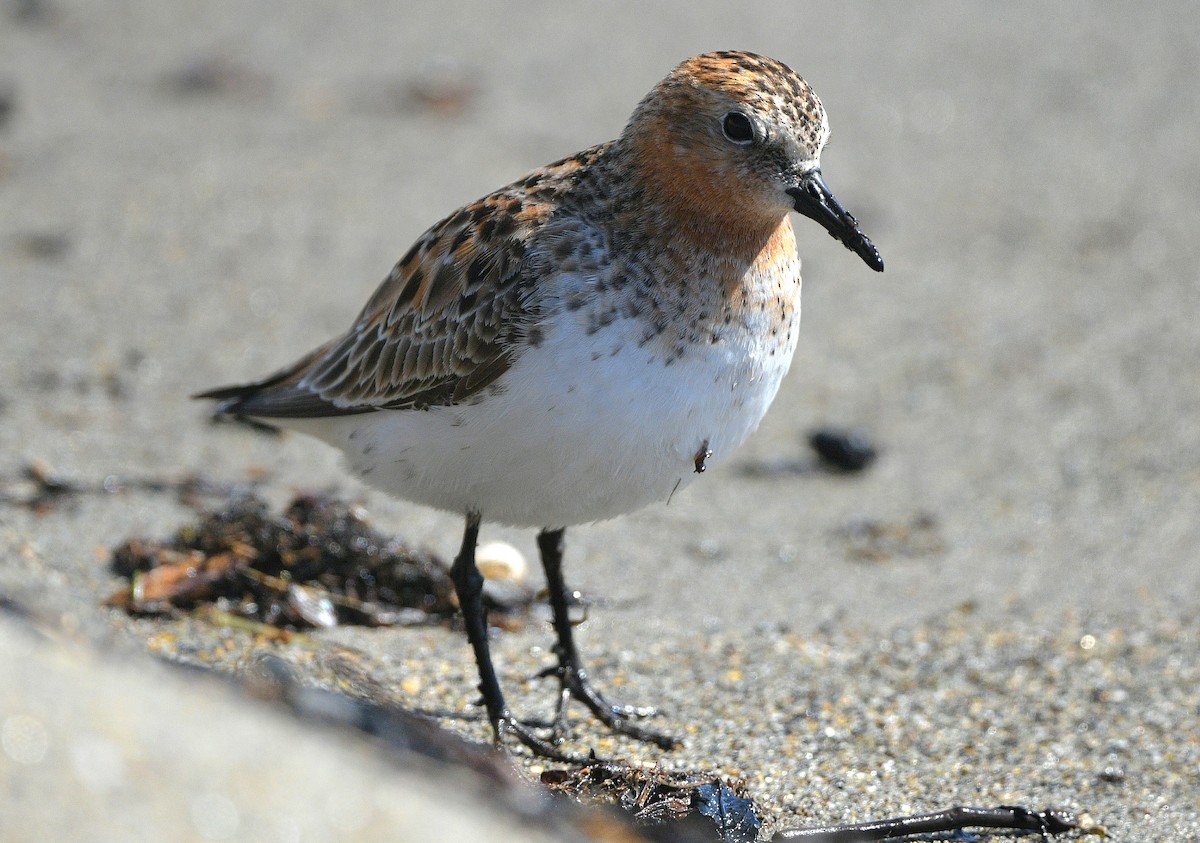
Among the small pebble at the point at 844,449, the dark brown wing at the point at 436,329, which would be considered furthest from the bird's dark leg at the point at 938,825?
the small pebble at the point at 844,449

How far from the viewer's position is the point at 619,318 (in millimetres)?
3617

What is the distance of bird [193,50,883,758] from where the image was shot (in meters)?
3.62

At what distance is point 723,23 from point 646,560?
15.1ft

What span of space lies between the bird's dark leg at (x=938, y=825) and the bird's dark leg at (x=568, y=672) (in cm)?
74

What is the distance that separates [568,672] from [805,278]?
344cm

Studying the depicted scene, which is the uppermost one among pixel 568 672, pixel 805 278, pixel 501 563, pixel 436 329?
pixel 805 278

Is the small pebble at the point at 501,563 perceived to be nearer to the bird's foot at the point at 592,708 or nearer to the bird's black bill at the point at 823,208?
the bird's foot at the point at 592,708

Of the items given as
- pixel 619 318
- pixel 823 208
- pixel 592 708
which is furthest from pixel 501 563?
pixel 823 208

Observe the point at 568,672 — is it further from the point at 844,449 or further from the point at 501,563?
the point at 844,449

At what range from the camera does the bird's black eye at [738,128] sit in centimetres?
375

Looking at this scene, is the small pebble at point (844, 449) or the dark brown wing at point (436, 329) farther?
the small pebble at point (844, 449)

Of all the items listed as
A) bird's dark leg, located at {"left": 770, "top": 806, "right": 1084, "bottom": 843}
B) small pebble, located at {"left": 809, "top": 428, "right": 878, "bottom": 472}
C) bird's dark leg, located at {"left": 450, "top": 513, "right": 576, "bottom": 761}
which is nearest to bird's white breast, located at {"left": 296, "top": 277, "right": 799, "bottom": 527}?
bird's dark leg, located at {"left": 450, "top": 513, "right": 576, "bottom": 761}

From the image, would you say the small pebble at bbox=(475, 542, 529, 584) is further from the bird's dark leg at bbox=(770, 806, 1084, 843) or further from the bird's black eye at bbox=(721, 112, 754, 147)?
the bird's black eye at bbox=(721, 112, 754, 147)

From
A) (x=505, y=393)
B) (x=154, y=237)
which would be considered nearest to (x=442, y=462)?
(x=505, y=393)
